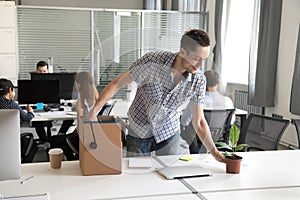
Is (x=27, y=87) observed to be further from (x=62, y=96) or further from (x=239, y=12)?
(x=239, y=12)

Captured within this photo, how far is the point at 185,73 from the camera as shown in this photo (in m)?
1.91

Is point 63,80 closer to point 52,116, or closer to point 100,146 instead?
point 52,116

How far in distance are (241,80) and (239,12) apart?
1013mm

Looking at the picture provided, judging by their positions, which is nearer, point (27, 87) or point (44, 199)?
point (44, 199)

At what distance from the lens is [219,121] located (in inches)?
129

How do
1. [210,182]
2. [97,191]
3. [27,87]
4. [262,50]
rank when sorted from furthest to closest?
[262,50], [27,87], [210,182], [97,191]

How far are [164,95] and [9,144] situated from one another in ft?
2.73

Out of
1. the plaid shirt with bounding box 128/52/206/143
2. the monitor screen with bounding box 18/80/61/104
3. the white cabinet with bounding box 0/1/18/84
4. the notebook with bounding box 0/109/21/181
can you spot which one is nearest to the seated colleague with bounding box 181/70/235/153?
the plaid shirt with bounding box 128/52/206/143

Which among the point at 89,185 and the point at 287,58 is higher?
the point at 287,58

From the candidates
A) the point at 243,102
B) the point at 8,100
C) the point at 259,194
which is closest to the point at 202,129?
the point at 259,194

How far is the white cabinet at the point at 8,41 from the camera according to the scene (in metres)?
5.42

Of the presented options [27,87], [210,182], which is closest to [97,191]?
[210,182]

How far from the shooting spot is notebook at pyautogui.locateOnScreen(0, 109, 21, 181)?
4.85ft

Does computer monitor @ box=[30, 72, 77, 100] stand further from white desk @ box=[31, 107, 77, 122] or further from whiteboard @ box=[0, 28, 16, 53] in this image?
whiteboard @ box=[0, 28, 16, 53]
